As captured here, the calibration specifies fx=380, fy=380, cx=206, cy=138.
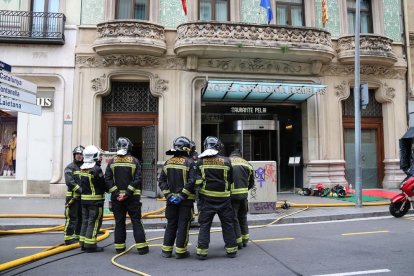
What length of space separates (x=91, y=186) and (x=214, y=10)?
36.0ft

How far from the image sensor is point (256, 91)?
46.3ft

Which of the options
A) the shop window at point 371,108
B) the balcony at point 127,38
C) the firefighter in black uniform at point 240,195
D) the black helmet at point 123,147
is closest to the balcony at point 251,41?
the balcony at point 127,38

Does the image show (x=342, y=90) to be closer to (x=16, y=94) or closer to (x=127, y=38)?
(x=127, y=38)

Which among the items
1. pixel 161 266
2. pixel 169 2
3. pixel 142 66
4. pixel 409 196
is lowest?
pixel 161 266

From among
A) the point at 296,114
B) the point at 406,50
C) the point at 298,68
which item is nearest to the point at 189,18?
the point at 298,68

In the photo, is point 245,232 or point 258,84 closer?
point 245,232

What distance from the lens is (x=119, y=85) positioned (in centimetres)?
1491

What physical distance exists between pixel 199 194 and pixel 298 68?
424 inches

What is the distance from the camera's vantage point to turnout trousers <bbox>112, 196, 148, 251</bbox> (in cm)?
635

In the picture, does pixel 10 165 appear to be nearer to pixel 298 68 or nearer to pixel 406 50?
pixel 298 68

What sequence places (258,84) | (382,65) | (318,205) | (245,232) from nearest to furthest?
(245,232) → (318,205) → (258,84) → (382,65)

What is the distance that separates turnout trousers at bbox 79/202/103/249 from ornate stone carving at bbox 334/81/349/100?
12.1m

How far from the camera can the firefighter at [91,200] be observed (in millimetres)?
6480

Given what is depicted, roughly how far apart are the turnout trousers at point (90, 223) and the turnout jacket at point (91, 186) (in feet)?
0.28
